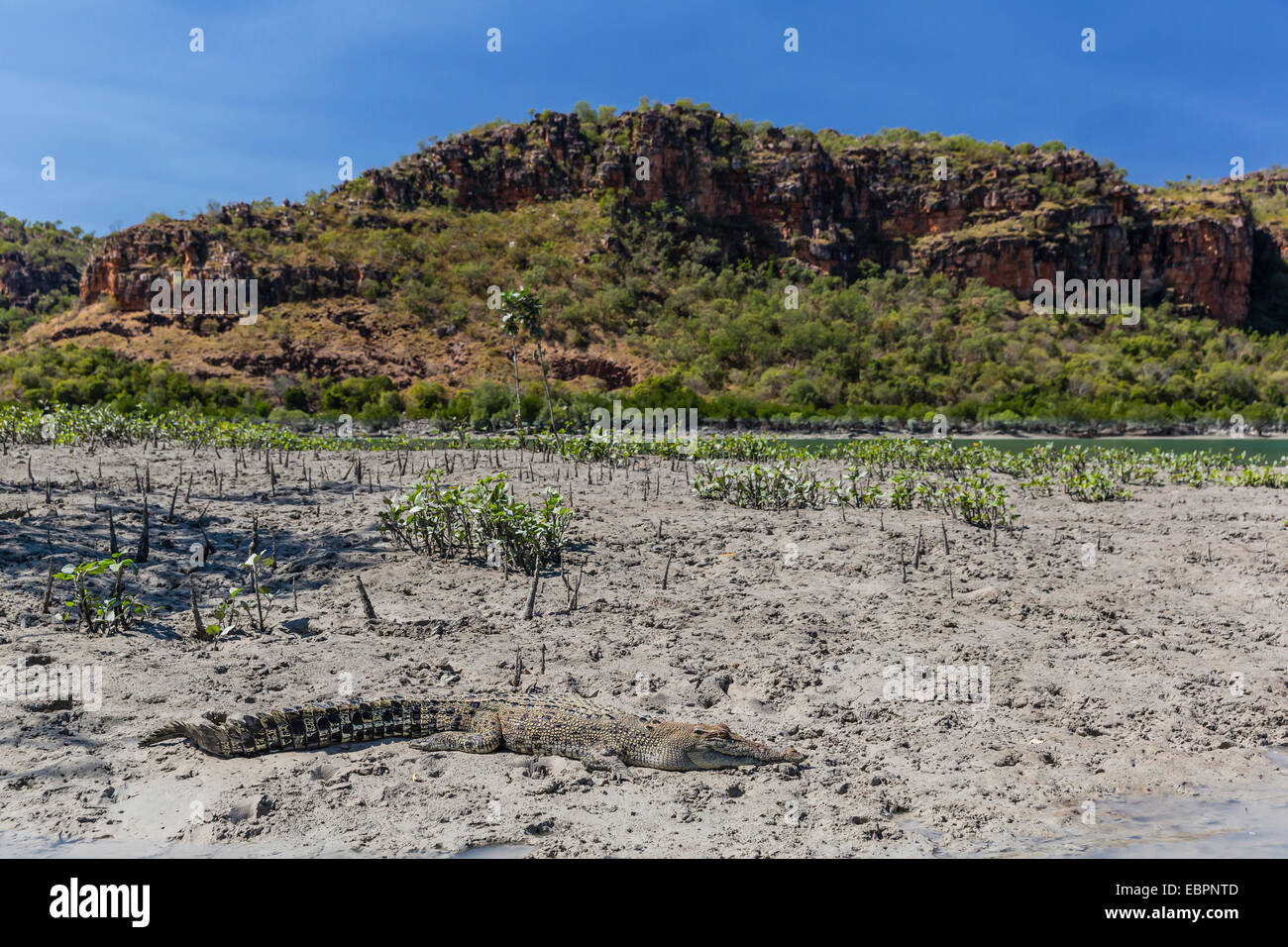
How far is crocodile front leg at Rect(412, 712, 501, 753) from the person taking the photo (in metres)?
4.62

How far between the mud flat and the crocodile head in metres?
0.07

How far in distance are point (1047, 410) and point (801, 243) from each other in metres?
49.8

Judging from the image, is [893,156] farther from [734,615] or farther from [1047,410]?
[734,615]

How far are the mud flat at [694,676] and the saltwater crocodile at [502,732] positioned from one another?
89mm

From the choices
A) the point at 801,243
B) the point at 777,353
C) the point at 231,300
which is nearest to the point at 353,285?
the point at 231,300
